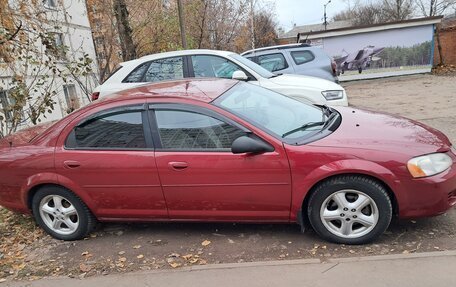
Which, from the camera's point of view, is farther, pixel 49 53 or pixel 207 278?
pixel 49 53

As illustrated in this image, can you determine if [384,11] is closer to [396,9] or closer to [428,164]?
[396,9]

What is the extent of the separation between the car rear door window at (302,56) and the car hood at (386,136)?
619cm

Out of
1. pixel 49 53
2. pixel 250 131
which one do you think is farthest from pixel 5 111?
pixel 250 131

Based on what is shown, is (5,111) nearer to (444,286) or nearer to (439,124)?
(444,286)

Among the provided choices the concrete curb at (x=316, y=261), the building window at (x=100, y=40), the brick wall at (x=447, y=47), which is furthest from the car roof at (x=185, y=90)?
the brick wall at (x=447, y=47)

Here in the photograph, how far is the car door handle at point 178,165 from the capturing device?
358 cm

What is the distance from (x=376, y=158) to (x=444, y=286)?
1.05 meters

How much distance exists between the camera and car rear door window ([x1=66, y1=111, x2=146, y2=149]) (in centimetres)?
380

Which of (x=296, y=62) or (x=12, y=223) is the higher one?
(x=296, y=62)

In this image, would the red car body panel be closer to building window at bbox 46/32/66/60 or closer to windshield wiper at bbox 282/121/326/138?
windshield wiper at bbox 282/121/326/138

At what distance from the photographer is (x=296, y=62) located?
392 inches

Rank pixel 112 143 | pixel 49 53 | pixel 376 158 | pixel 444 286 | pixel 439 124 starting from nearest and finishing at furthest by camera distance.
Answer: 1. pixel 444 286
2. pixel 376 158
3. pixel 112 143
4. pixel 439 124
5. pixel 49 53

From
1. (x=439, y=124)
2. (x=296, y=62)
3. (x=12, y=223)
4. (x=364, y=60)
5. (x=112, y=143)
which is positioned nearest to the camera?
(x=112, y=143)

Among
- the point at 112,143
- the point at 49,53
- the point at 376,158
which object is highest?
the point at 49,53
